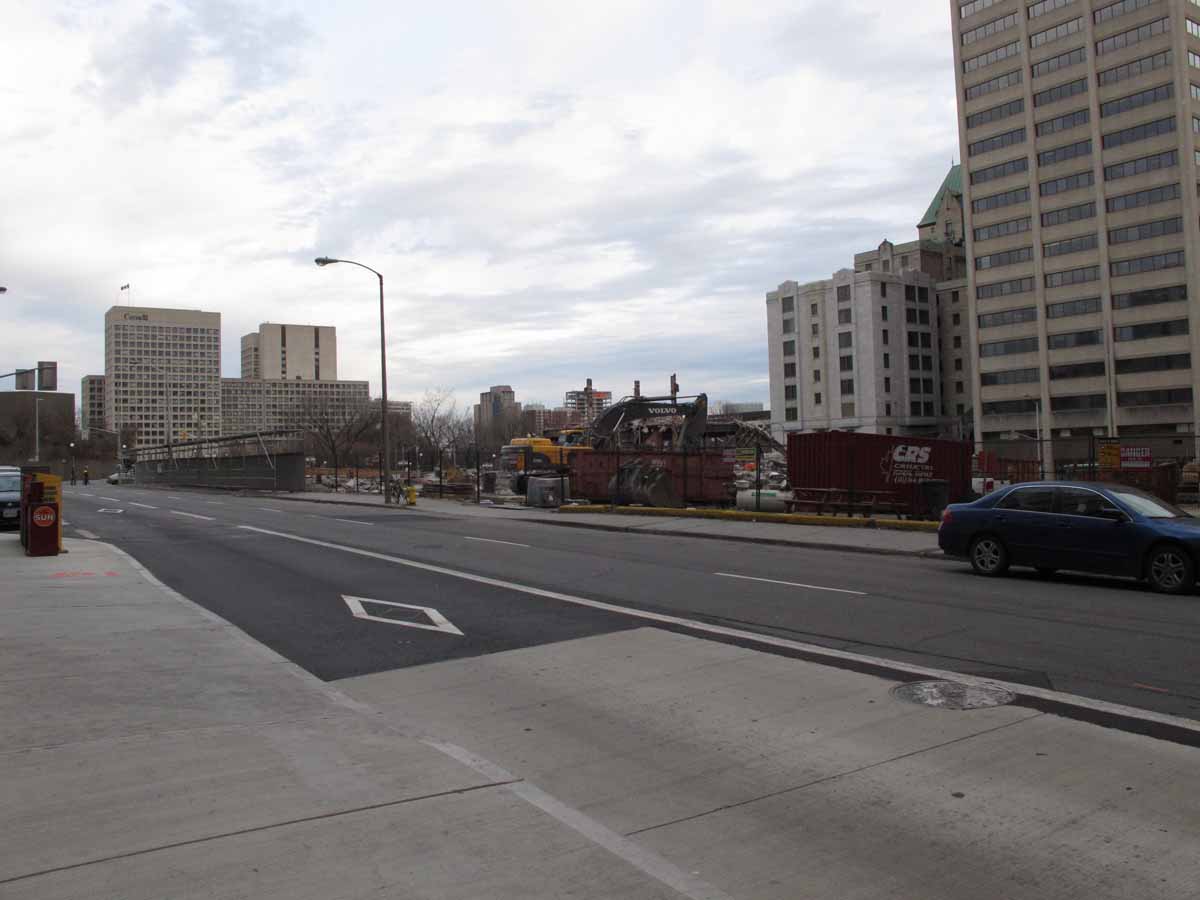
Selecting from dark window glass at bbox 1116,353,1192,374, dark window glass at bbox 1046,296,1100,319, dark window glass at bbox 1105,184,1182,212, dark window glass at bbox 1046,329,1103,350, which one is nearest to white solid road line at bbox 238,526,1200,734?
dark window glass at bbox 1116,353,1192,374

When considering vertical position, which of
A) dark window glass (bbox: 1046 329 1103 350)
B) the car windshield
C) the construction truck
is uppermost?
dark window glass (bbox: 1046 329 1103 350)

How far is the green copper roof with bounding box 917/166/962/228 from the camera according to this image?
137750 mm

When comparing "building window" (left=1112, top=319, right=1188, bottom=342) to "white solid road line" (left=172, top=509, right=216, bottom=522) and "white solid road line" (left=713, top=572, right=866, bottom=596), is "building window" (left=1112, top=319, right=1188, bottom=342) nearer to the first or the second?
"white solid road line" (left=172, top=509, right=216, bottom=522)

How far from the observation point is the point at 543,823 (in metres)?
4.75

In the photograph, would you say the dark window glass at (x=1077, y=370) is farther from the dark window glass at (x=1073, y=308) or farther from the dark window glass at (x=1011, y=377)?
the dark window glass at (x=1073, y=308)

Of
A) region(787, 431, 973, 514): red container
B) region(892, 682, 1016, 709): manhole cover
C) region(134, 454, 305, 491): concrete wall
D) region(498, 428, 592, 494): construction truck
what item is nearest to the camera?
region(892, 682, 1016, 709): manhole cover

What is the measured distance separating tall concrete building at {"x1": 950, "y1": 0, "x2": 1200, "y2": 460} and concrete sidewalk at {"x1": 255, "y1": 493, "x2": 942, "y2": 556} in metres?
73.1

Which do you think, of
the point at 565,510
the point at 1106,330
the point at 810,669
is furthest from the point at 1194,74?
the point at 810,669

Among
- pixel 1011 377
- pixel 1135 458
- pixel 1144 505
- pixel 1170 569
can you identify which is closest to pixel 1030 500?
pixel 1144 505

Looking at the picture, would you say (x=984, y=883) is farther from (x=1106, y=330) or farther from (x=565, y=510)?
(x=1106, y=330)

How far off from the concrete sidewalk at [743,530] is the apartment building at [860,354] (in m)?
85.2

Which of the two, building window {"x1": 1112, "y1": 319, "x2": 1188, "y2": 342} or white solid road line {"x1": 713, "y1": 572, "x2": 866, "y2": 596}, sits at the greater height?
building window {"x1": 1112, "y1": 319, "x2": 1188, "y2": 342}

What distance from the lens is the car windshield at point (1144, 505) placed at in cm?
1286

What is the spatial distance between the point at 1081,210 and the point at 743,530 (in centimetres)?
8090
